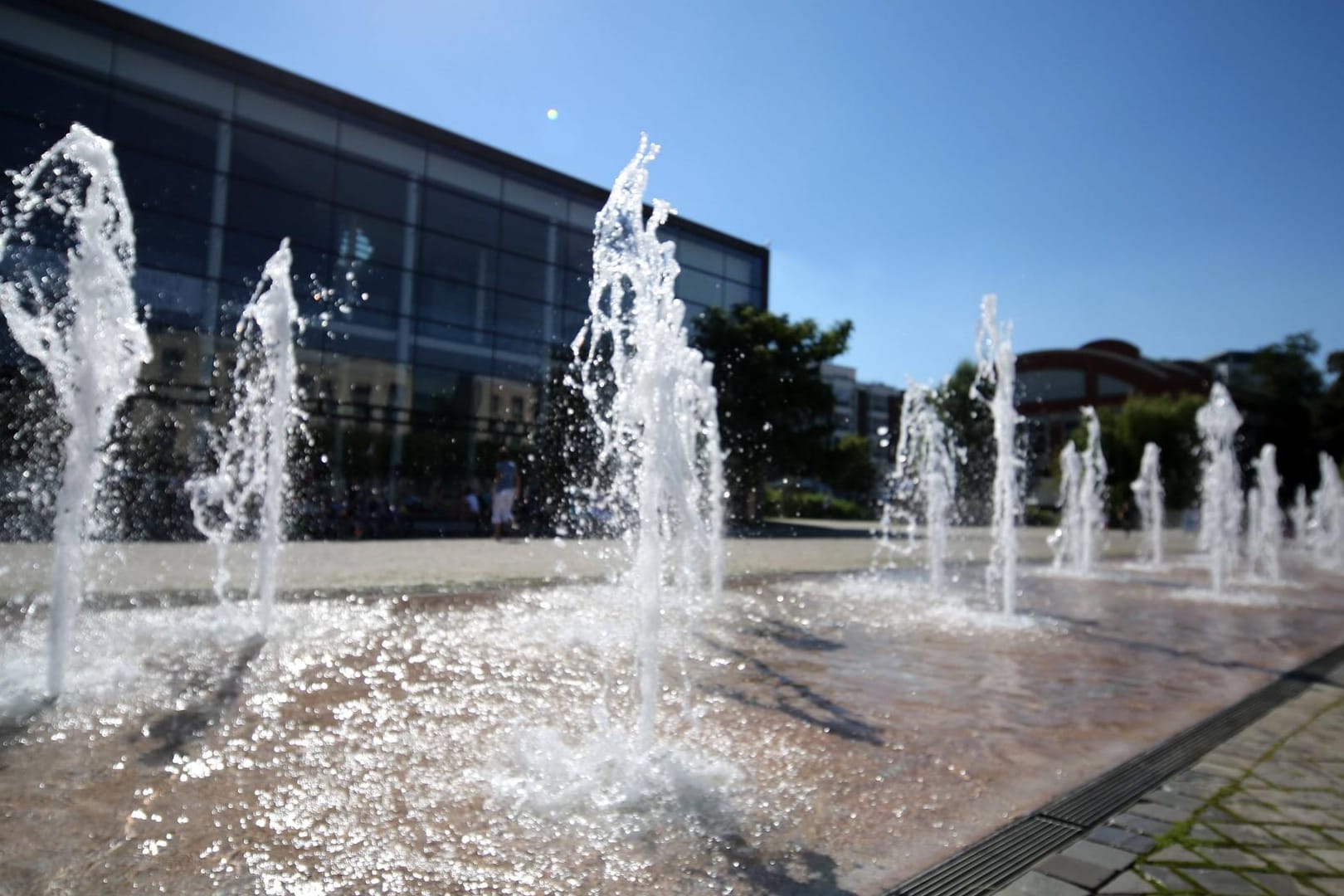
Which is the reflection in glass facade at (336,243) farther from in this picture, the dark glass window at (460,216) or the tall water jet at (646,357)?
the tall water jet at (646,357)

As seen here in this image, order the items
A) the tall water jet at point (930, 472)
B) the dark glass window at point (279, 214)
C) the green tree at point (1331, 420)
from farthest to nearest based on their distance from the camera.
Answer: the green tree at point (1331, 420)
the dark glass window at point (279, 214)
the tall water jet at point (930, 472)

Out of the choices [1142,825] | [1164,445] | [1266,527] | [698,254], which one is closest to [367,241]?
[698,254]

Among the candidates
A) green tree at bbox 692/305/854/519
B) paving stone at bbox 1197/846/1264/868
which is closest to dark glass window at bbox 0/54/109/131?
green tree at bbox 692/305/854/519

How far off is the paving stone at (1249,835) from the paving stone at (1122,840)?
1.03 feet

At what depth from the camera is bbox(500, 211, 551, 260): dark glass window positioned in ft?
74.8

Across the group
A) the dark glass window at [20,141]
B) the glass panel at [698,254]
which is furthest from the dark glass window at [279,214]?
the glass panel at [698,254]

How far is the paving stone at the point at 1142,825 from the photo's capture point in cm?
311

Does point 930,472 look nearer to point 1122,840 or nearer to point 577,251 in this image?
point 577,251

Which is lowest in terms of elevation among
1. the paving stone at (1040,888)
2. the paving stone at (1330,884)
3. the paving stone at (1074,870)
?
the paving stone at (1330,884)

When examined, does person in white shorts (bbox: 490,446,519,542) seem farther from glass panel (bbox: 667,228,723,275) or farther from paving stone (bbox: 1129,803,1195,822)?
paving stone (bbox: 1129,803,1195,822)

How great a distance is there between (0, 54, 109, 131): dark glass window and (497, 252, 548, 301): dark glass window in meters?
8.66

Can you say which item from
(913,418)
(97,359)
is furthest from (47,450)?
(913,418)

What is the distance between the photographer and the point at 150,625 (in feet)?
20.5

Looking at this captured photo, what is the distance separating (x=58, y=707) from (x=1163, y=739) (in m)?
5.00
